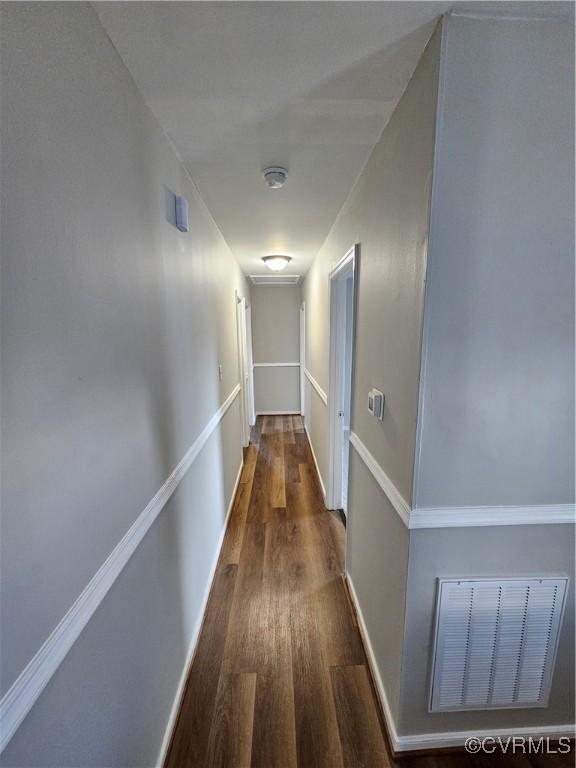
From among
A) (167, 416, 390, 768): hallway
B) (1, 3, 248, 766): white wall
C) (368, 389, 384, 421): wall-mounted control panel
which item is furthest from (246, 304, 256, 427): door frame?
(368, 389, 384, 421): wall-mounted control panel

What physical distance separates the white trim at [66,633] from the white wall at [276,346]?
4445mm

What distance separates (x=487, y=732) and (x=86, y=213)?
7.02ft

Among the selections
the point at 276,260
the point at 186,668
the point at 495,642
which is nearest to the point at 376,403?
the point at 495,642

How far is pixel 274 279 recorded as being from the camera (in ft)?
15.7

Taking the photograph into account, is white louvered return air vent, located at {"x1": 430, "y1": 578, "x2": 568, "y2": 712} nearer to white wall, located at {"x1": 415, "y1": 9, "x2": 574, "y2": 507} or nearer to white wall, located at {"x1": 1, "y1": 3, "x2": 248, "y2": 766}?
white wall, located at {"x1": 415, "y1": 9, "x2": 574, "y2": 507}

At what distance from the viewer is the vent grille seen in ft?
14.8

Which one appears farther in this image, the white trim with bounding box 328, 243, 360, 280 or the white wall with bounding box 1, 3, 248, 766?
the white trim with bounding box 328, 243, 360, 280

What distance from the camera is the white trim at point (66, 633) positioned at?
0.52 m

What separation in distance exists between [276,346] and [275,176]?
3.96 m

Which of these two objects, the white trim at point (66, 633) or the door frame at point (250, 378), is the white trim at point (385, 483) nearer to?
the white trim at point (66, 633)

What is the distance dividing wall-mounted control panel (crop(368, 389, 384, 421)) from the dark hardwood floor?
1206 millimetres

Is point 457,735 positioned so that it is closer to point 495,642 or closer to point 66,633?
point 495,642

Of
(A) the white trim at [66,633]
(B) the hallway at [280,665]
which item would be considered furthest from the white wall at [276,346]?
(A) the white trim at [66,633]

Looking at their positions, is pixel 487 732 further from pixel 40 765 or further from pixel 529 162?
pixel 529 162
